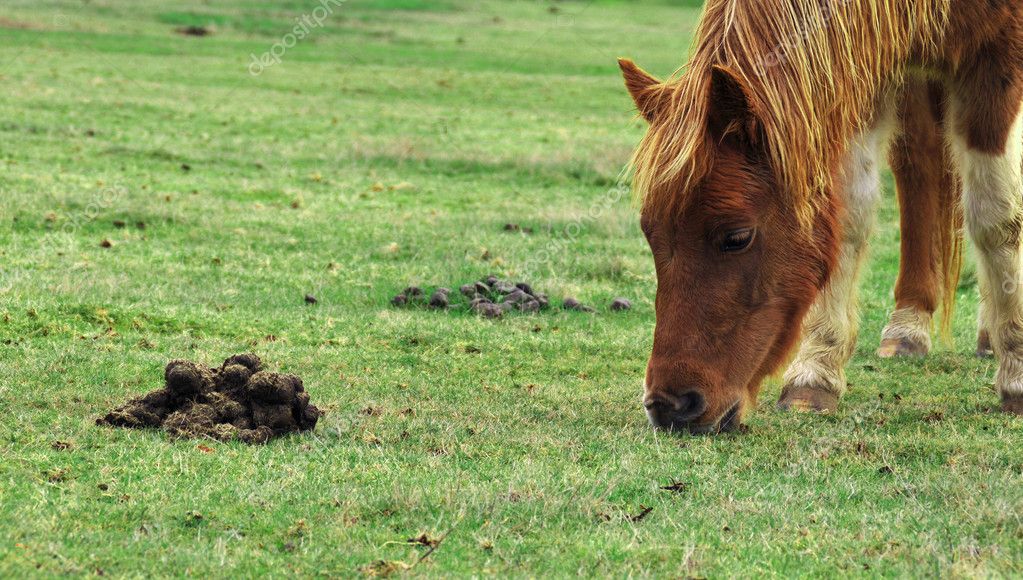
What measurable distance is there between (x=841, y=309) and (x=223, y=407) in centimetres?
367

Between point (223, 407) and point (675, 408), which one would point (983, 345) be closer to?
point (675, 408)

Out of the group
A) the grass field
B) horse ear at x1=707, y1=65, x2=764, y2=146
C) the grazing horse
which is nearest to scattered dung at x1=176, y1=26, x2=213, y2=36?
the grass field

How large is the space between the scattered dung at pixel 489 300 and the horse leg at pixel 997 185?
3429 millimetres

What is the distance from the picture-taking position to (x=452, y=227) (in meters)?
12.7

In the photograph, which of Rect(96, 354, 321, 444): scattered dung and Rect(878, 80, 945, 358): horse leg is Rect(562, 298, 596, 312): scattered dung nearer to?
Rect(878, 80, 945, 358): horse leg

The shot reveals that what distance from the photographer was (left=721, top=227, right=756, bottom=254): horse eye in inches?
219

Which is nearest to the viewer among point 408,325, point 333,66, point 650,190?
point 650,190

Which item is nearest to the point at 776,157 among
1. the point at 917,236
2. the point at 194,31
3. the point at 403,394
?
the point at 403,394

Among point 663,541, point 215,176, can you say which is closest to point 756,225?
point 663,541

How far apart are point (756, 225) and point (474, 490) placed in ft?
6.05

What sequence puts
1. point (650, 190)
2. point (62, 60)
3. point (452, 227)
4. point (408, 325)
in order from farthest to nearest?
point (62, 60) < point (452, 227) < point (408, 325) < point (650, 190)

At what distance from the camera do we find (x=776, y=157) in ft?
17.9

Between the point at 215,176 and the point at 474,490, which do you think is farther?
the point at 215,176

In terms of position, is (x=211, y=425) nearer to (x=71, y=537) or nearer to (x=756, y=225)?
(x=71, y=537)
